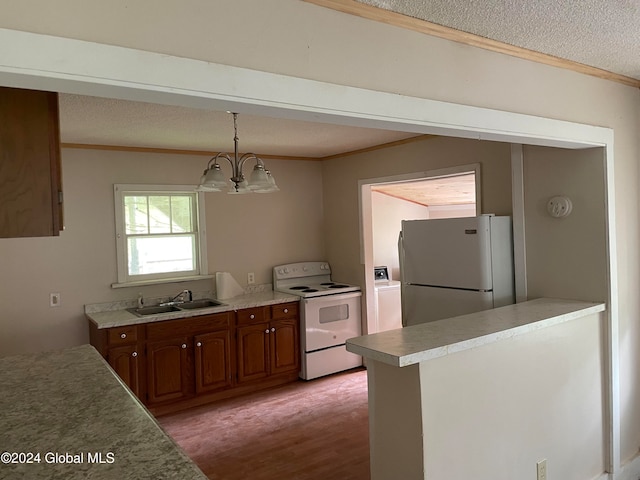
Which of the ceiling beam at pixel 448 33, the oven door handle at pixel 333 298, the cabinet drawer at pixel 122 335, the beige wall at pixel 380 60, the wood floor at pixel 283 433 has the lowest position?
the wood floor at pixel 283 433

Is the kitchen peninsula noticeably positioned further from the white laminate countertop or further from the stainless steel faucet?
the stainless steel faucet

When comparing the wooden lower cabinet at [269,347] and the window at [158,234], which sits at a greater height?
the window at [158,234]

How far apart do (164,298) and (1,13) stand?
3.63 m

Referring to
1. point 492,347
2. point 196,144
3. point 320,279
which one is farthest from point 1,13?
point 320,279

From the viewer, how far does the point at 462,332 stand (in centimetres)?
207

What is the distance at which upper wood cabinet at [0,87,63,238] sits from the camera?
1.42 meters

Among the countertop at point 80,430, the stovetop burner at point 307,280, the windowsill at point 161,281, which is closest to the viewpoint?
the countertop at point 80,430

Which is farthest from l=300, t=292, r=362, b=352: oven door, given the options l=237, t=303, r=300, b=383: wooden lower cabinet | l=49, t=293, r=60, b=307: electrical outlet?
l=49, t=293, r=60, b=307: electrical outlet

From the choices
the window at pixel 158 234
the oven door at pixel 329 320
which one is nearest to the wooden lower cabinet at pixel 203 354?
the oven door at pixel 329 320

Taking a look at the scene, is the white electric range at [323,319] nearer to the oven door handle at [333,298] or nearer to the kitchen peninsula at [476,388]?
the oven door handle at [333,298]

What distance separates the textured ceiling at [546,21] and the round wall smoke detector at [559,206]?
0.78m

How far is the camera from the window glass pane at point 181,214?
4.55m

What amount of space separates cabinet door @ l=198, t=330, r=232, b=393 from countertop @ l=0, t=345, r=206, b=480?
84.2 inches

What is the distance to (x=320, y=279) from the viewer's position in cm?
534
